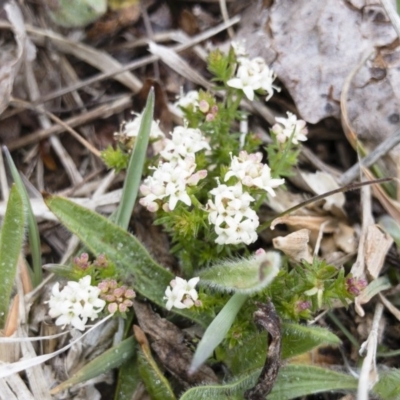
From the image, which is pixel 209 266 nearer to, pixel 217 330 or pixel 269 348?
pixel 217 330

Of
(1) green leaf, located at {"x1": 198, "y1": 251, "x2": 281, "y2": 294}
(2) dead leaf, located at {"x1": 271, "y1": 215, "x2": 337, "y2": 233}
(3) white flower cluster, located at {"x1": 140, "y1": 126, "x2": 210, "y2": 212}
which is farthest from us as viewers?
(2) dead leaf, located at {"x1": 271, "y1": 215, "x2": 337, "y2": 233}

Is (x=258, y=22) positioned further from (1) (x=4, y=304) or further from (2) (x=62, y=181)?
(1) (x=4, y=304)

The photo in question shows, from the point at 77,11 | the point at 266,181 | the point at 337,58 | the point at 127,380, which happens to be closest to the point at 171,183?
the point at 266,181

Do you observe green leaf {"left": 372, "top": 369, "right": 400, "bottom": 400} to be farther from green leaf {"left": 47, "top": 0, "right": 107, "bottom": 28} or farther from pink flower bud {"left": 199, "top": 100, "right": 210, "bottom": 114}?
green leaf {"left": 47, "top": 0, "right": 107, "bottom": 28}

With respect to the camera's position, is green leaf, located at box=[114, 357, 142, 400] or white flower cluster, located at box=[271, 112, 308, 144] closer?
green leaf, located at box=[114, 357, 142, 400]

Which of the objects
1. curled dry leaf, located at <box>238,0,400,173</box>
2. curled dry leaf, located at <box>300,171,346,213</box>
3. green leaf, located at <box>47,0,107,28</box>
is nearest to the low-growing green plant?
curled dry leaf, located at <box>300,171,346,213</box>

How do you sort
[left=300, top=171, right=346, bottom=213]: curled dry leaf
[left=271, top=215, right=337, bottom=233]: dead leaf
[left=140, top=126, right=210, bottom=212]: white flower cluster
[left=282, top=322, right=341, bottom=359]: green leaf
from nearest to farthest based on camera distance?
[left=282, top=322, right=341, bottom=359]: green leaf, [left=140, top=126, right=210, bottom=212]: white flower cluster, [left=271, top=215, right=337, bottom=233]: dead leaf, [left=300, top=171, right=346, bottom=213]: curled dry leaf
